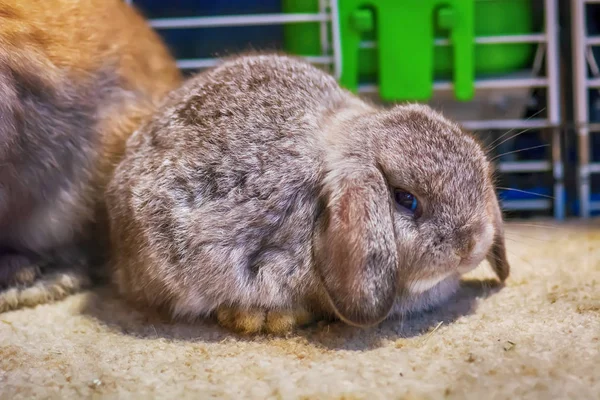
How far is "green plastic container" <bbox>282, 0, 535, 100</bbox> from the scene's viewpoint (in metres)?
2.42

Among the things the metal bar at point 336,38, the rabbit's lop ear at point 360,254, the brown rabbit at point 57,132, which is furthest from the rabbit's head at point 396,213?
the metal bar at point 336,38

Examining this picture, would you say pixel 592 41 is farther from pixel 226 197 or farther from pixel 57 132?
pixel 57 132

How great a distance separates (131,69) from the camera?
1992mm

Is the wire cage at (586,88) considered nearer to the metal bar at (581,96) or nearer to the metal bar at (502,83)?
the metal bar at (581,96)

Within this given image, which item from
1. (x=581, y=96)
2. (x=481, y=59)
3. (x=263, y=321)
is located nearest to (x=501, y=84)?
(x=481, y=59)

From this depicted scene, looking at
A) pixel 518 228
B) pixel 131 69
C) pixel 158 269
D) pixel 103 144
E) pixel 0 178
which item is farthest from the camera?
pixel 518 228

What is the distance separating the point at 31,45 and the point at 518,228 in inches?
72.6

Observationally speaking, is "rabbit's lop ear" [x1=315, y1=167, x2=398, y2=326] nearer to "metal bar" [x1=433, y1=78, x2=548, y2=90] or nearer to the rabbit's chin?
the rabbit's chin

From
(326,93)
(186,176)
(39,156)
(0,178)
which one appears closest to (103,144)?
(39,156)

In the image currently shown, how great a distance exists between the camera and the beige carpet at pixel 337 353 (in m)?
1.11

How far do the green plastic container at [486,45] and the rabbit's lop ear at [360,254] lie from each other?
1182 millimetres

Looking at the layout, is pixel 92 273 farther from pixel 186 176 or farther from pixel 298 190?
pixel 298 190

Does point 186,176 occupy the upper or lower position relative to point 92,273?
upper

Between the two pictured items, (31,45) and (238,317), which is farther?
(31,45)
